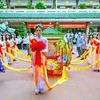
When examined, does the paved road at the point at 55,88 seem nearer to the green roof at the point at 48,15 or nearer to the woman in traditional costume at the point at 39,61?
the woman in traditional costume at the point at 39,61

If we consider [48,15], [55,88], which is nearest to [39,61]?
[55,88]

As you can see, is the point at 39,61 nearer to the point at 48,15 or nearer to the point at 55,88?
the point at 55,88

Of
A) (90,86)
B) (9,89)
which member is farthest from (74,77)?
(9,89)

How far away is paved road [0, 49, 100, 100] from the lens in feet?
20.0

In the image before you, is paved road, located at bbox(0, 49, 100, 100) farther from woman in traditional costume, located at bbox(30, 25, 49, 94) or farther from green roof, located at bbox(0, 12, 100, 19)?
green roof, located at bbox(0, 12, 100, 19)

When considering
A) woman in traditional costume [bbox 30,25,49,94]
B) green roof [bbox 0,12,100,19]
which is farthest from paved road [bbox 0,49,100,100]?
green roof [bbox 0,12,100,19]

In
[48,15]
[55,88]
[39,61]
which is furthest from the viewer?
[48,15]

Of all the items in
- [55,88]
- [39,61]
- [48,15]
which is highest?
[39,61]

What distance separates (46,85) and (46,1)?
1482 inches

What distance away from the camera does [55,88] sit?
6.91m

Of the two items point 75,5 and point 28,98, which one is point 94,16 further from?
point 28,98

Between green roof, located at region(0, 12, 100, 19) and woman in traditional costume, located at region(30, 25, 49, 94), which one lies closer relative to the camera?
woman in traditional costume, located at region(30, 25, 49, 94)

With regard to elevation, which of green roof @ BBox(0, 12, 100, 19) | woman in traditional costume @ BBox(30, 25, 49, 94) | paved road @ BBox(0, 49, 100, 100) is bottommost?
green roof @ BBox(0, 12, 100, 19)

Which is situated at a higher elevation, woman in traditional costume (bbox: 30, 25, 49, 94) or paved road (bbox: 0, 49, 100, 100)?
woman in traditional costume (bbox: 30, 25, 49, 94)
